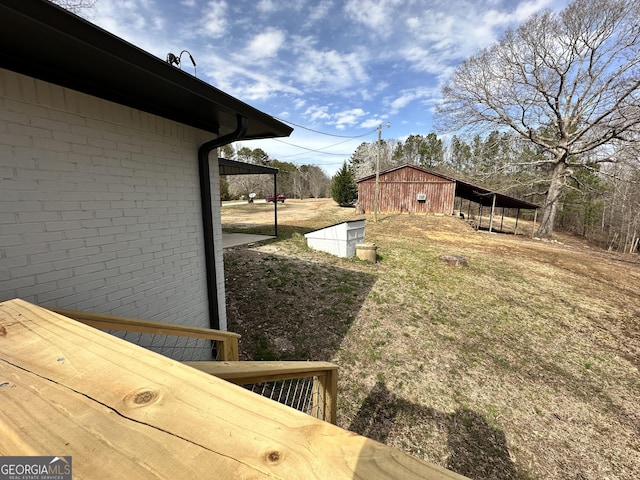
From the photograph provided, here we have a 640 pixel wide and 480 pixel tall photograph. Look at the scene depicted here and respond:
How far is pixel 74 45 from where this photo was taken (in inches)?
55.8

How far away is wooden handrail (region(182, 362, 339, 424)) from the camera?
100 centimetres

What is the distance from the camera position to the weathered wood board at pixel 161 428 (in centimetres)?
49

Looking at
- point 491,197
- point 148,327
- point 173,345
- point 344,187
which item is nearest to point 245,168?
point 173,345

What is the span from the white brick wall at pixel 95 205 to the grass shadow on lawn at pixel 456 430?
2.24m

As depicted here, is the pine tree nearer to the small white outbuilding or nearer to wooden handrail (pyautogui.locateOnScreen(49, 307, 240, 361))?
the small white outbuilding

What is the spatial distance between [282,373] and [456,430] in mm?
2604

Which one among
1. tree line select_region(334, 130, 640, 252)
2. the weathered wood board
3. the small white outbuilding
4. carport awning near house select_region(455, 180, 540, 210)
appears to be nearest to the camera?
the weathered wood board

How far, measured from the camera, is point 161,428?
0.56 meters

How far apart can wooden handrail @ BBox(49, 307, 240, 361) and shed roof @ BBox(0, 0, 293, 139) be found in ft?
4.18

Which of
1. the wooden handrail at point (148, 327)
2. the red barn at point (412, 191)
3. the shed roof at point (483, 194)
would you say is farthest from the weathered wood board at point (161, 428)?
the red barn at point (412, 191)

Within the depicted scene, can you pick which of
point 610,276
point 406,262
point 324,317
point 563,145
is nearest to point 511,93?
point 563,145

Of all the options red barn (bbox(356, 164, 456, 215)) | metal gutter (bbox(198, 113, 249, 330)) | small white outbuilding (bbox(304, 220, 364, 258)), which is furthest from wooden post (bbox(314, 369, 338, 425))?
red barn (bbox(356, 164, 456, 215))

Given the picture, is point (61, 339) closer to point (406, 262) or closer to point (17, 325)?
point (17, 325)

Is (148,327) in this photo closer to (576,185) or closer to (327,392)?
(327,392)
